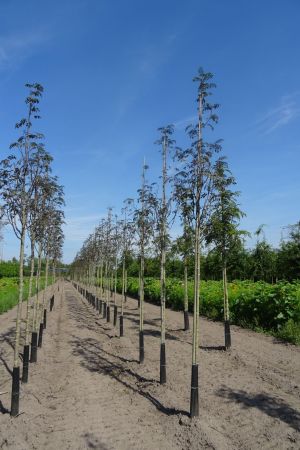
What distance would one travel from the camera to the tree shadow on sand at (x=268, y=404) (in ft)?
19.7

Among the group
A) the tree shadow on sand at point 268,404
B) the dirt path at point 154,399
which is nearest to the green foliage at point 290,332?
the dirt path at point 154,399

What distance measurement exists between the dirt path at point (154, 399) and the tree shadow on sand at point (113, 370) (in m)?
0.03

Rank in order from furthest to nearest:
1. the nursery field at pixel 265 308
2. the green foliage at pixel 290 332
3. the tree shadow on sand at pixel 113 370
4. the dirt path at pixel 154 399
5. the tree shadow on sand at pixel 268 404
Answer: the nursery field at pixel 265 308 < the green foliage at pixel 290 332 < the tree shadow on sand at pixel 113 370 < the tree shadow on sand at pixel 268 404 < the dirt path at pixel 154 399

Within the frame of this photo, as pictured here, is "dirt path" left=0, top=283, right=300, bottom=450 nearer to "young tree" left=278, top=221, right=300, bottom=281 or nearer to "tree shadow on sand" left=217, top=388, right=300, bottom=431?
"tree shadow on sand" left=217, top=388, right=300, bottom=431

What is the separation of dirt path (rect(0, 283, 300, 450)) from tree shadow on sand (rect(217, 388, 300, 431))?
0.02 m

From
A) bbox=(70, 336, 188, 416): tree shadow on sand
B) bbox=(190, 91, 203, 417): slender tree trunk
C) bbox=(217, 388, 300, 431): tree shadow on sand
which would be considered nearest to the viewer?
bbox=(217, 388, 300, 431): tree shadow on sand

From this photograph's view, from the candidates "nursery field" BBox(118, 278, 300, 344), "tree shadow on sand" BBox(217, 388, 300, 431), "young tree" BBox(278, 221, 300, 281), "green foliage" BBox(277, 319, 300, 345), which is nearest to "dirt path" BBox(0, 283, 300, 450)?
"tree shadow on sand" BBox(217, 388, 300, 431)

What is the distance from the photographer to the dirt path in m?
5.61

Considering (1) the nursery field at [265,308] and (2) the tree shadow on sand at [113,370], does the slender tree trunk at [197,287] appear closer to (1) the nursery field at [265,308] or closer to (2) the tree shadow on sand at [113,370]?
(2) the tree shadow on sand at [113,370]

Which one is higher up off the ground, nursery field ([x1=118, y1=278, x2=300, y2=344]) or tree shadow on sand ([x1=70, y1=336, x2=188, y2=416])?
nursery field ([x1=118, y1=278, x2=300, y2=344])

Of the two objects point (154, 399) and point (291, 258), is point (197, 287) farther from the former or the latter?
point (291, 258)

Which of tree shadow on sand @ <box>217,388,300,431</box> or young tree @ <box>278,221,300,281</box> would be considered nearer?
tree shadow on sand @ <box>217,388,300,431</box>

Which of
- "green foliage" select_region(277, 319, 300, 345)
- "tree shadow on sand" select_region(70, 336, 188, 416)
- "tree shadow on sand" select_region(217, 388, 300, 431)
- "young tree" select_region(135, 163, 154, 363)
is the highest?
"young tree" select_region(135, 163, 154, 363)

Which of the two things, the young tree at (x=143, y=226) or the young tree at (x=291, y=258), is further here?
the young tree at (x=291, y=258)
